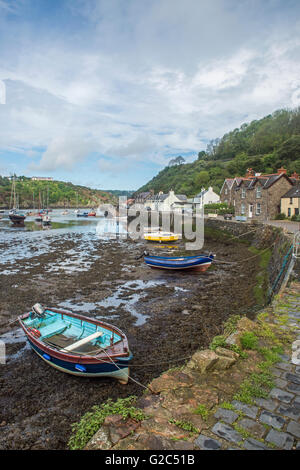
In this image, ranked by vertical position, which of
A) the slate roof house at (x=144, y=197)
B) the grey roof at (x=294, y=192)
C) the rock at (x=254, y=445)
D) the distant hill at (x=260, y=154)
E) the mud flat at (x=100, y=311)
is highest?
the distant hill at (x=260, y=154)

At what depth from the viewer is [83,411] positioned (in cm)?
659

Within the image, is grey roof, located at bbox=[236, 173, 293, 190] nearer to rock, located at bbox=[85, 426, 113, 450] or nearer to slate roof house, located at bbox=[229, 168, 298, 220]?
slate roof house, located at bbox=[229, 168, 298, 220]

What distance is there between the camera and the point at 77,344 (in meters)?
7.82

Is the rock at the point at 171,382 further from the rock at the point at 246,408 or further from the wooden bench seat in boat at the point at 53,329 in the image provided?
the wooden bench seat in boat at the point at 53,329

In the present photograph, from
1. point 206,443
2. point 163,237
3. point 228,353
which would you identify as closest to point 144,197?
point 163,237

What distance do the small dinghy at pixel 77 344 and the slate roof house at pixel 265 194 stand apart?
3082cm

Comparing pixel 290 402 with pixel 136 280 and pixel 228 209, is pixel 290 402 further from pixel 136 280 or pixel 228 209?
pixel 228 209

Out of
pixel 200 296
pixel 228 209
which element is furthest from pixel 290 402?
pixel 228 209

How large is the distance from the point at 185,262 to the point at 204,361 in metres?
14.8

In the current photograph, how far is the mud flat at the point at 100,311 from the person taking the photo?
6.72 metres

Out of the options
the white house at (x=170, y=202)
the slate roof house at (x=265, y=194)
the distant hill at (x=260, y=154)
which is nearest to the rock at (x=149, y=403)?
the slate roof house at (x=265, y=194)

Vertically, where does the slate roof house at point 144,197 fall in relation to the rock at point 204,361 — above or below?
above

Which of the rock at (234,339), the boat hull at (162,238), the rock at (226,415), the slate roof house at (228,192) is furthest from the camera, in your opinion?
the slate roof house at (228,192)
